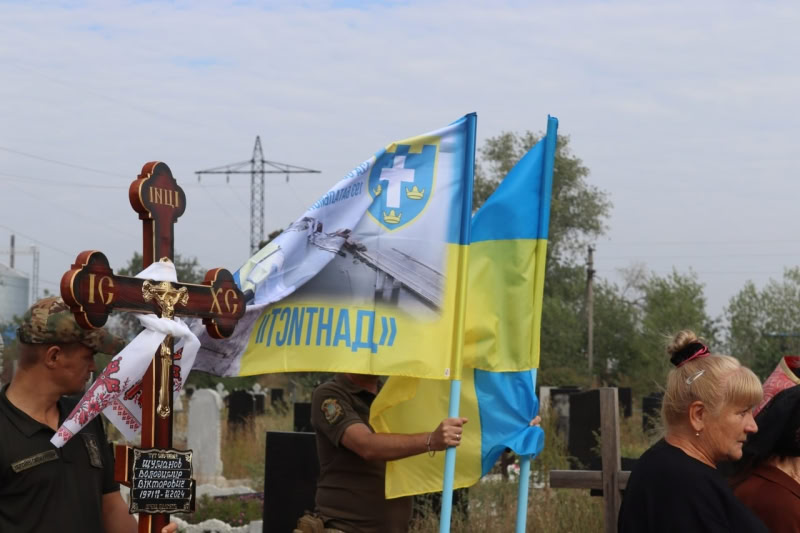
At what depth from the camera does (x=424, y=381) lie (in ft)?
17.2

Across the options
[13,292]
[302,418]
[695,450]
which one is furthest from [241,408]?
[13,292]

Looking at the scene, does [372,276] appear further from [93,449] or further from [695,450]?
[695,450]

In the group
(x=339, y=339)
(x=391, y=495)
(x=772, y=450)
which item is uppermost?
(x=339, y=339)

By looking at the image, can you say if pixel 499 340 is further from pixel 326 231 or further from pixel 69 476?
pixel 69 476

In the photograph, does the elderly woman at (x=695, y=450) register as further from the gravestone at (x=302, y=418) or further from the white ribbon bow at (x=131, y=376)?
the gravestone at (x=302, y=418)

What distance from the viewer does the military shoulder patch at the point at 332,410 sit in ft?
16.0

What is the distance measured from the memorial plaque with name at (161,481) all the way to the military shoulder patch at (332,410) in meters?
1.24

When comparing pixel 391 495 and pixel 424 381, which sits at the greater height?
pixel 424 381

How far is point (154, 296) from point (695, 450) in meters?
1.83

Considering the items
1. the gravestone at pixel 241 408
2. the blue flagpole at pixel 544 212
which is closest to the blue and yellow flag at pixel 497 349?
the blue flagpole at pixel 544 212

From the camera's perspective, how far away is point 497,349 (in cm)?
510

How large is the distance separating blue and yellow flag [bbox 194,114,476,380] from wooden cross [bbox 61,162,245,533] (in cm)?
79

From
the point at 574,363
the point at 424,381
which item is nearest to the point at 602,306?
the point at 574,363

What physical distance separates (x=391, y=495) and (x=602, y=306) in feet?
154
